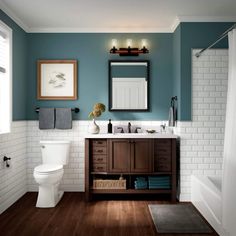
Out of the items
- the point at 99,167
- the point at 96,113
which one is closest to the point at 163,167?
the point at 99,167

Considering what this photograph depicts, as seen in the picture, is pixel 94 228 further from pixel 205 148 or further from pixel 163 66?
pixel 163 66

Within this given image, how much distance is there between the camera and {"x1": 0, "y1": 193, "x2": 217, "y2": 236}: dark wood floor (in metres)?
3.01

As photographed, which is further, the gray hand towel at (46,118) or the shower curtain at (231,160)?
the gray hand towel at (46,118)

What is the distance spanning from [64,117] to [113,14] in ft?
5.79

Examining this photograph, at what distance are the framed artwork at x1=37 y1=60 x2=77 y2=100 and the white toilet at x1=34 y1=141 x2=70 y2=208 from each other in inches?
32.0

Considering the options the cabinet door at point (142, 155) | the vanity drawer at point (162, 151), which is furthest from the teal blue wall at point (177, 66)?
the cabinet door at point (142, 155)

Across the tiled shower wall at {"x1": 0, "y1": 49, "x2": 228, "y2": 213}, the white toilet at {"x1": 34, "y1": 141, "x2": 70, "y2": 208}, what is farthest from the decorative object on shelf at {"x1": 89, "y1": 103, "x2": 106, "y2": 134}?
Answer: the tiled shower wall at {"x1": 0, "y1": 49, "x2": 228, "y2": 213}

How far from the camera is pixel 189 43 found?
404 centimetres

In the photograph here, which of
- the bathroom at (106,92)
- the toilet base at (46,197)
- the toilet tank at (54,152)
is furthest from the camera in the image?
the toilet tank at (54,152)

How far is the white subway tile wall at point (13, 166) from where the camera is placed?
3.61 m

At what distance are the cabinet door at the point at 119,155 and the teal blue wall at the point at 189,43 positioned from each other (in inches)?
37.0

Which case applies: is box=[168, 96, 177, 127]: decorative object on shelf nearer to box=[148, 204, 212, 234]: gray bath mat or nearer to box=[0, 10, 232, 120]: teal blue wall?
box=[0, 10, 232, 120]: teal blue wall

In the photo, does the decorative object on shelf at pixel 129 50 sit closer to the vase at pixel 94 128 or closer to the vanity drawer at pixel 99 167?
the vase at pixel 94 128

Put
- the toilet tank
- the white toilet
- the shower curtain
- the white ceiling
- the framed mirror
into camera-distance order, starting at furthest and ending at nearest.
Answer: the framed mirror
the toilet tank
the white toilet
the white ceiling
the shower curtain
